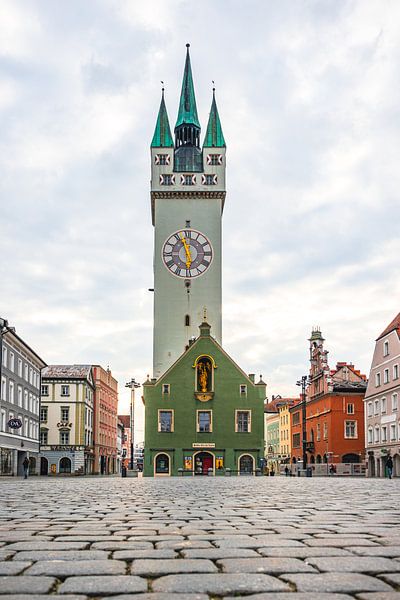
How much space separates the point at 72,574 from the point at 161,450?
59948 mm

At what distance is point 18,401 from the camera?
55.8 m

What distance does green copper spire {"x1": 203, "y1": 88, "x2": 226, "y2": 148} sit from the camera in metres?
79.5

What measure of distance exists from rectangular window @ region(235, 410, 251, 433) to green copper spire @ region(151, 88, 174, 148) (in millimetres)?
29504

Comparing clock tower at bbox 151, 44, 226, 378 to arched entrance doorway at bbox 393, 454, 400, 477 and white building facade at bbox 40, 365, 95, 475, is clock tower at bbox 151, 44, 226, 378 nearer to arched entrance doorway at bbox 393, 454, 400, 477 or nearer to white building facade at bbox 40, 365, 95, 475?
white building facade at bbox 40, 365, 95, 475

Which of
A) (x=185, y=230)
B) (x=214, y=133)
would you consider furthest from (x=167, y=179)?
(x=214, y=133)

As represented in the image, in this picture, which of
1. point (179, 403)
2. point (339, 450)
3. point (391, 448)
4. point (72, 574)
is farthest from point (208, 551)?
point (339, 450)

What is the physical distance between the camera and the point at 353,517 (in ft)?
34.3

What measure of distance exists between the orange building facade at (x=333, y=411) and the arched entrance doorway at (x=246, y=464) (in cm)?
776

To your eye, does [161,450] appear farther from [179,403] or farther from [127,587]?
[127,587]

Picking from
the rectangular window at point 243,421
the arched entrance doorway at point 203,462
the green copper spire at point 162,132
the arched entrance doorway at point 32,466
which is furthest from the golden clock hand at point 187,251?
the arched entrance doorway at point 32,466

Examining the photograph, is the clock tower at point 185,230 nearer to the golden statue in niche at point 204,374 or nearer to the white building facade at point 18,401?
the golden statue in niche at point 204,374

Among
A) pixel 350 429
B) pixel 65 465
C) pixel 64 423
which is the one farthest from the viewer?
pixel 64 423

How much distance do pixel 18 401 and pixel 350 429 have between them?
3338cm

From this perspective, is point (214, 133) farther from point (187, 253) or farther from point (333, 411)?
point (333, 411)
